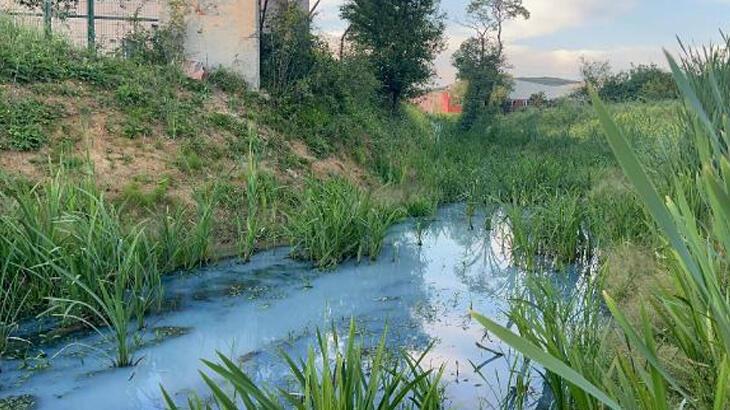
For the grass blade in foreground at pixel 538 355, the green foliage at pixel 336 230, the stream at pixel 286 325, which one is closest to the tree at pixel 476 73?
the stream at pixel 286 325

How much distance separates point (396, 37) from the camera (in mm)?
16047

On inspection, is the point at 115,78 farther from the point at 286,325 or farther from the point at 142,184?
the point at 286,325

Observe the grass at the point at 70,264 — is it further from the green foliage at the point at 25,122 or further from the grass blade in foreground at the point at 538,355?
the grass blade in foreground at the point at 538,355

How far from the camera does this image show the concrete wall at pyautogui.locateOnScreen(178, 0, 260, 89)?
10258 millimetres

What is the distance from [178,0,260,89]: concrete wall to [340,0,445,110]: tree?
18.8ft

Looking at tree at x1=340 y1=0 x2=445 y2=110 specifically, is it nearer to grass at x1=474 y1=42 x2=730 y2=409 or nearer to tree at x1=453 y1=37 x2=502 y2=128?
tree at x1=453 y1=37 x2=502 y2=128

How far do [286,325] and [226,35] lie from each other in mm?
7496

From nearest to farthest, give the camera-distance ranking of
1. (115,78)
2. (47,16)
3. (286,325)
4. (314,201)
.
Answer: (286,325)
(314,201)
(115,78)
(47,16)

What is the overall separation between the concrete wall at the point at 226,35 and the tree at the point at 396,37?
5.72m

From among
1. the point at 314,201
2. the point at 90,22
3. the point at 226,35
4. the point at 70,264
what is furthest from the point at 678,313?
the point at 90,22

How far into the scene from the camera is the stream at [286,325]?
10.2 feet

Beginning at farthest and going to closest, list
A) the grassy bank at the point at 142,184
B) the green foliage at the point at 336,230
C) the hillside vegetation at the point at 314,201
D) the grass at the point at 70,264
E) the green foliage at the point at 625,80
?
1. the green foliage at the point at 625,80
2. the green foliage at the point at 336,230
3. the grassy bank at the point at 142,184
4. the grass at the point at 70,264
5. the hillside vegetation at the point at 314,201

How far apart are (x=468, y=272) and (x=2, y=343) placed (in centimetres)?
370

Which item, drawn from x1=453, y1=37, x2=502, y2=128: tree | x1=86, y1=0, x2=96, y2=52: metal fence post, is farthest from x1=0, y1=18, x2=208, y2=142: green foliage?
x1=453, y1=37, x2=502, y2=128: tree
